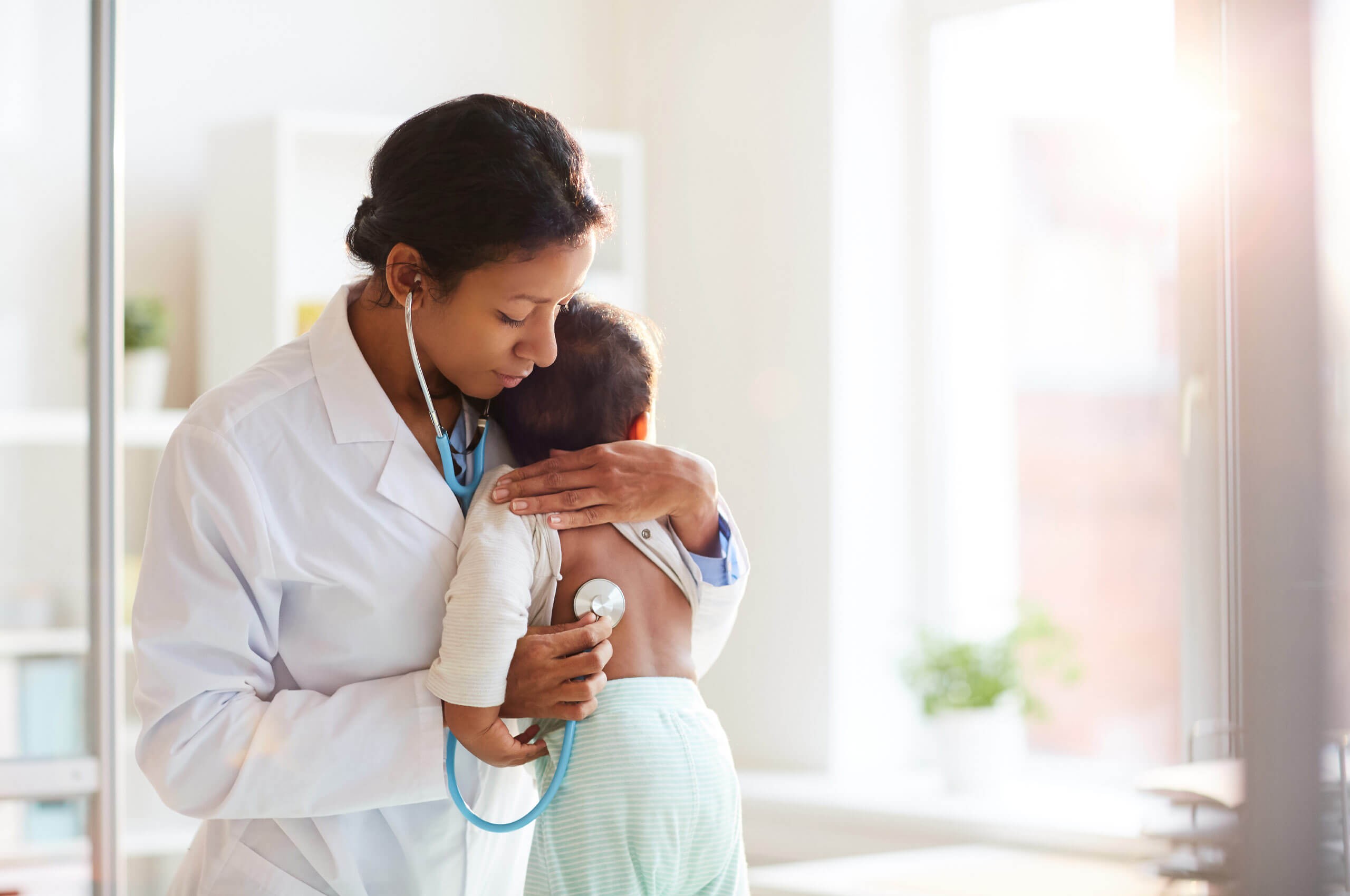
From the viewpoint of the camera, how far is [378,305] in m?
1.18

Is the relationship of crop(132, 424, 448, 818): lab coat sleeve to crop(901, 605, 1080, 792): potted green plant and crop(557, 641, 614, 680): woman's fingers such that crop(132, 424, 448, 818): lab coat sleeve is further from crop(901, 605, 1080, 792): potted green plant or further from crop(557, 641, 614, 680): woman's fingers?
crop(901, 605, 1080, 792): potted green plant

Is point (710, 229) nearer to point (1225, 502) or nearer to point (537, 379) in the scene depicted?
point (537, 379)

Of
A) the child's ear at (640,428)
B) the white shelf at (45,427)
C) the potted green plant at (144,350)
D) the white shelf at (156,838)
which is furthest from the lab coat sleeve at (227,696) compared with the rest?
the potted green plant at (144,350)

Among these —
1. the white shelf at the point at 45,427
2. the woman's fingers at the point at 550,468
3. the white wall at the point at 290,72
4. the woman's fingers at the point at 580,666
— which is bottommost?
the woman's fingers at the point at 580,666

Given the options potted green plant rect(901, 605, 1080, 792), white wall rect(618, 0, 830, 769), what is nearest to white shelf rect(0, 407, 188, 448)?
white wall rect(618, 0, 830, 769)

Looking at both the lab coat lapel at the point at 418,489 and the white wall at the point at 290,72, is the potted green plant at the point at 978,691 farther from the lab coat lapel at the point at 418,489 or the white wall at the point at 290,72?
the lab coat lapel at the point at 418,489

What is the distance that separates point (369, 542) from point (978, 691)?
1789 mm

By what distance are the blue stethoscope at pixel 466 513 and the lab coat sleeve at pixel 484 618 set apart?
60mm

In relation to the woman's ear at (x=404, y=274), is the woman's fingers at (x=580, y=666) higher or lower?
lower

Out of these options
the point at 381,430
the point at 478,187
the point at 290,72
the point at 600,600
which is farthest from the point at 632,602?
the point at 290,72

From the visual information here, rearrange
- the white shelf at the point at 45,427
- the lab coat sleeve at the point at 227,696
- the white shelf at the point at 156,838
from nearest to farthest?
the lab coat sleeve at the point at 227,696
the white shelf at the point at 45,427
the white shelf at the point at 156,838

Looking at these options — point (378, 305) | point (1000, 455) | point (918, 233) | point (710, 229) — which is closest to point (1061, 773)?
point (1000, 455)

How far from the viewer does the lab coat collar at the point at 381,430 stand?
43.9 inches

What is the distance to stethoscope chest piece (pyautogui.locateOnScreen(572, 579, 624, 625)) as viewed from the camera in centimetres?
111
